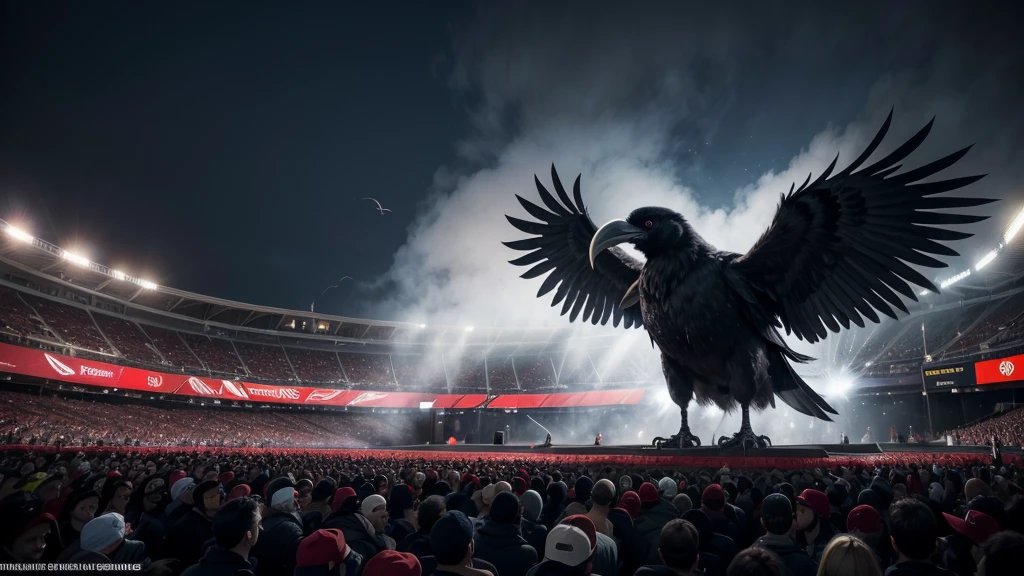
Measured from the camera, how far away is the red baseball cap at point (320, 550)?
9.12 ft

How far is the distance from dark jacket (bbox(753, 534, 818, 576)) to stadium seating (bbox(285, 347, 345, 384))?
48.2 meters

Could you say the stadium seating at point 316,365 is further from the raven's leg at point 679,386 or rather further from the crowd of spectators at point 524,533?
the crowd of spectators at point 524,533

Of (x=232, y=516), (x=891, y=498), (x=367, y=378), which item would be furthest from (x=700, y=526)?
(x=367, y=378)

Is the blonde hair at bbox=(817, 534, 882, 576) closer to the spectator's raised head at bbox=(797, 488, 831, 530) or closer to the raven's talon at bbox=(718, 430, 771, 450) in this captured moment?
the spectator's raised head at bbox=(797, 488, 831, 530)

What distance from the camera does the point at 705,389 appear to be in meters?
9.80

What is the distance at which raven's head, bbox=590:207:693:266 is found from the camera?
340 inches

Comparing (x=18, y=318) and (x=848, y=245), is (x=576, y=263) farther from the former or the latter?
(x=18, y=318)

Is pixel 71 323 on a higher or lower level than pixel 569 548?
higher

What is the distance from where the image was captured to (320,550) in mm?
2799

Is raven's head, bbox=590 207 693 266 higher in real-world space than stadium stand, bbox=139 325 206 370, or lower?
lower

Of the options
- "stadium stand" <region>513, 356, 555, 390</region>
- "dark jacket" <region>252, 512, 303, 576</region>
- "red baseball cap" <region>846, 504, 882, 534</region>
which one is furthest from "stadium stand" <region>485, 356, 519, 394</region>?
"red baseball cap" <region>846, 504, 882, 534</region>

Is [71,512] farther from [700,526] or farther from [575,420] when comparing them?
[575,420]

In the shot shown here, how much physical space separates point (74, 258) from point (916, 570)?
146 feet

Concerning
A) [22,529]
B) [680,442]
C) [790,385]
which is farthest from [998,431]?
[22,529]
